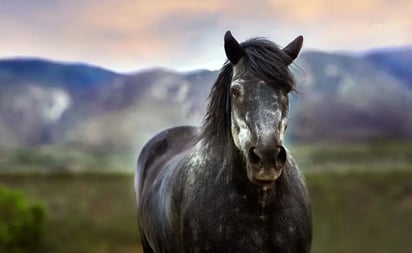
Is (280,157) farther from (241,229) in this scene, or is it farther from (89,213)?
(89,213)

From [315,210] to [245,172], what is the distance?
43.3 ft

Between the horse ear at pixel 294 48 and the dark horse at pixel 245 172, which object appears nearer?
the dark horse at pixel 245 172

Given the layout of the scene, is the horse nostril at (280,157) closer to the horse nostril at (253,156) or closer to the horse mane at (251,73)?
the horse nostril at (253,156)

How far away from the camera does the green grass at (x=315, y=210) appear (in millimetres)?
16062

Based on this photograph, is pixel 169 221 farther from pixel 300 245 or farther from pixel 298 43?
pixel 298 43

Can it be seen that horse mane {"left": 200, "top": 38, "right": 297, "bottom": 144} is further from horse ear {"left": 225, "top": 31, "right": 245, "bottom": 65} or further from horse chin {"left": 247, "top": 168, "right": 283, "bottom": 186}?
horse chin {"left": 247, "top": 168, "right": 283, "bottom": 186}

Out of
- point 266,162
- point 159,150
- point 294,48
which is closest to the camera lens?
point 266,162

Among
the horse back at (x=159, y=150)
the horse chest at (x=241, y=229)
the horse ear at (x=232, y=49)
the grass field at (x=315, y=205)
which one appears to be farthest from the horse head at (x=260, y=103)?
the grass field at (x=315, y=205)

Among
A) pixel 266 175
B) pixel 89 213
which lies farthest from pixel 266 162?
pixel 89 213

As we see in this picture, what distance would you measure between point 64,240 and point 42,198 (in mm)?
1536

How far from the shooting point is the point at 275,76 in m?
3.82

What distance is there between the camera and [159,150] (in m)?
6.38

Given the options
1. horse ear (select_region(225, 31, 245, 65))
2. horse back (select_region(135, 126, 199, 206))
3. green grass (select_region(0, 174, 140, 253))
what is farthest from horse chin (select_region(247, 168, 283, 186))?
green grass (select_region(0, 174, 140, 253))

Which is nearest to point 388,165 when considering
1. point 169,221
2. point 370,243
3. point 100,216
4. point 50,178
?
point 370,243
